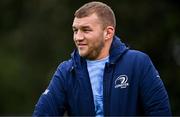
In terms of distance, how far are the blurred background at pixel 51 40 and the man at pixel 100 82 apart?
12.9 m

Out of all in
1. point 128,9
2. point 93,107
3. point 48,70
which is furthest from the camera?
point 48,70

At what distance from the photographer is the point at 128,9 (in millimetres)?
21266

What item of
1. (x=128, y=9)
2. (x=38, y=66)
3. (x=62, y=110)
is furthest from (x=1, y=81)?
(x=62, y=110)

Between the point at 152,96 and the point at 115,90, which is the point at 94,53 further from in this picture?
the point at 152,96

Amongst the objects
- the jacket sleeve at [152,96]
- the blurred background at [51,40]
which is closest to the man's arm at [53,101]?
the jacket sleeve at [152,96]

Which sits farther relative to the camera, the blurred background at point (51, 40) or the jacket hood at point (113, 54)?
the blurred background at point (51, 40)

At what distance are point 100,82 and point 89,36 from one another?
41 cm

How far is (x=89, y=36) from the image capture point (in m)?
7.54

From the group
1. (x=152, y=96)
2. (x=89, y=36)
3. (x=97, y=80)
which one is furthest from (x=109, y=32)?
(x=152, y=96)

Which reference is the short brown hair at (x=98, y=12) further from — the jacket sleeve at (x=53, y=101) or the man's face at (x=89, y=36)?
the jacket sleeve at (x=53, y=101)

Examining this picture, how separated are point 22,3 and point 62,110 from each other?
1632 cm

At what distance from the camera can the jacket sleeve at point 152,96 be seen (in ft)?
24.3

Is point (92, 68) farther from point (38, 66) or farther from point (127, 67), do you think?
point (38, 66)

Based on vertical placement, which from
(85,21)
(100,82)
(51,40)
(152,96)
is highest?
(85,21)
